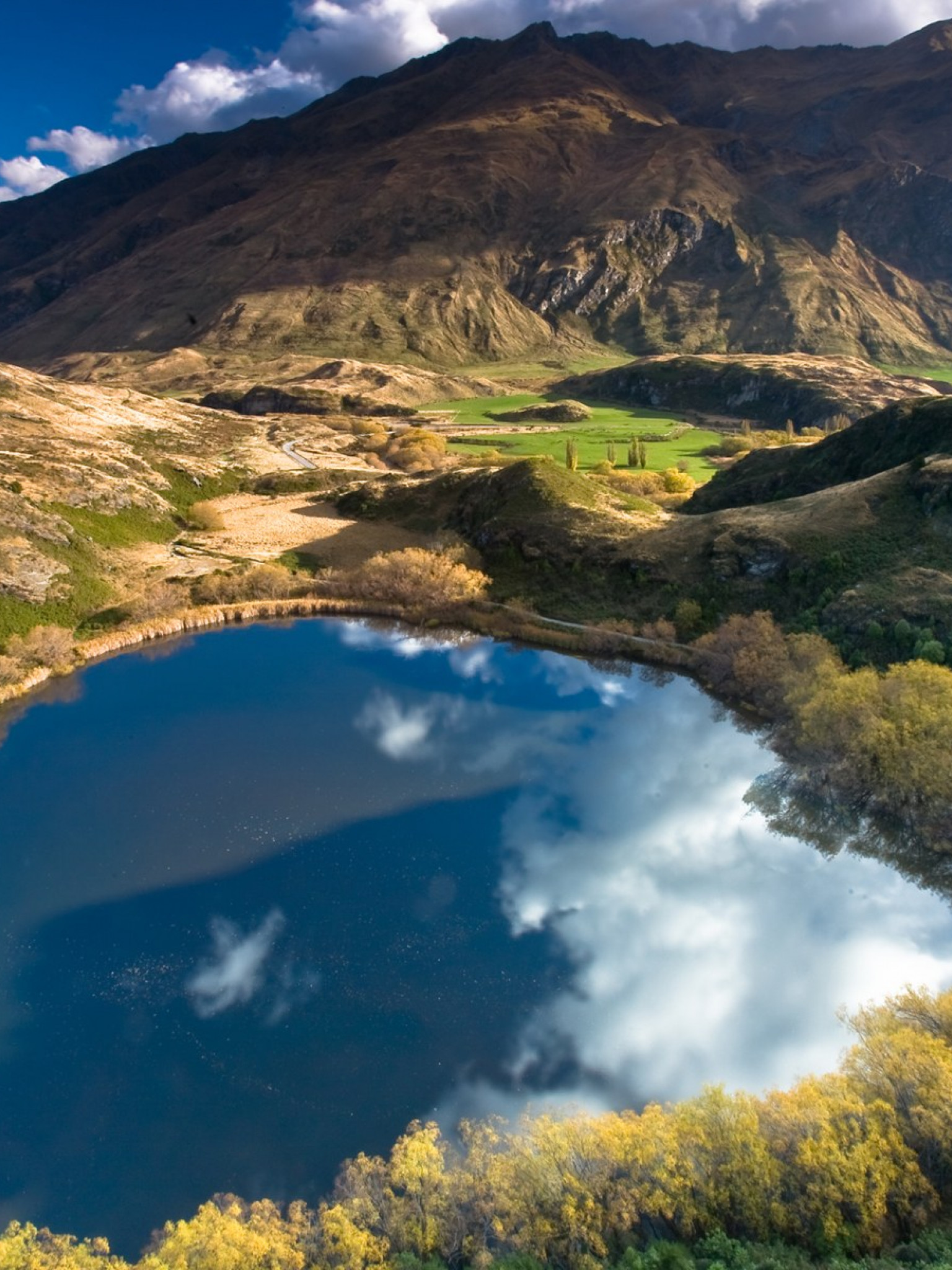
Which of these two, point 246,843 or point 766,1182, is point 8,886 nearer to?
point 246,843

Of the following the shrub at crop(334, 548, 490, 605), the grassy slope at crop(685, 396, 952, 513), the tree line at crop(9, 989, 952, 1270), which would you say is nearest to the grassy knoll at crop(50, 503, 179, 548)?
the shrub at crop(334, 548, 490, 605)

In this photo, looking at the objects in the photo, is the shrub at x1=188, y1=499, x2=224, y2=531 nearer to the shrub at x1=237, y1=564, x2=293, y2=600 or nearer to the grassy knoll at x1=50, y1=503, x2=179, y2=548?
the grassy knoll at x1=50, y1=503, x2=179, y2=548

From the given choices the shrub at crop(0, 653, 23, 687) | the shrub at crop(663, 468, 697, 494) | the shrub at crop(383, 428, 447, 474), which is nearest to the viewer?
the shrub at crop(0, 653, 23, 687)

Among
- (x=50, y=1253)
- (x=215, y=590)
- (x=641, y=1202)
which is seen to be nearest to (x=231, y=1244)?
(x=50, y=1253)

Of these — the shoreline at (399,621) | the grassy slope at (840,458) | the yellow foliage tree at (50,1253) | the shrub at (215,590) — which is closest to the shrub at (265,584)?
the shrub at (215,590)

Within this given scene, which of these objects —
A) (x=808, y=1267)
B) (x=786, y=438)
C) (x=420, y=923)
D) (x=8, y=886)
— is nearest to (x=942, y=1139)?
(x=808, y=1267)

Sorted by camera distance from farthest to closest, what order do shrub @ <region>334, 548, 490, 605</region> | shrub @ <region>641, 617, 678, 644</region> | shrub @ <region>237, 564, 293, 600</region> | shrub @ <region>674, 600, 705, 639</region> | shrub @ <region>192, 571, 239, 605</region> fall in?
shrub @ <region>237, 564, 293, 600</region>, shrub @ <region>192, 571, 239, 605</region>, shrub @ <region>334, 548, 490, 605</region>, shrub @ <region>674, 600, 705, 639</region>, shrub @ <region>641, 617, 678, 644</region>

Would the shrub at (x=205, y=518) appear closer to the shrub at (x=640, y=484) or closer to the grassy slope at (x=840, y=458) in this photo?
the shrub at (x=640, y=484)
